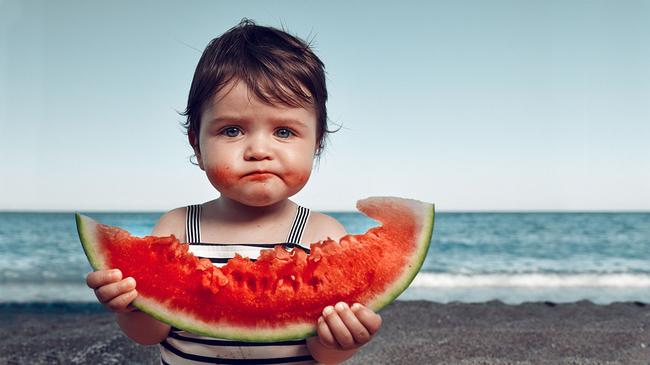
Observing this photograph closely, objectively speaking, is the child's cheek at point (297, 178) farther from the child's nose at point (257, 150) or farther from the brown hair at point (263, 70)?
the brown hair at point (263, 70)

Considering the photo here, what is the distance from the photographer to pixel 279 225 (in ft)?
5.85

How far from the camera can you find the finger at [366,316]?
54.9 inches

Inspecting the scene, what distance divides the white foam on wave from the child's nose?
21.7ft

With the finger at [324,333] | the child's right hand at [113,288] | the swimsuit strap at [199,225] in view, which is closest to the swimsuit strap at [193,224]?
the swimsuit strap at [199,225]

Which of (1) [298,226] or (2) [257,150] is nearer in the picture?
(2) [257,150]

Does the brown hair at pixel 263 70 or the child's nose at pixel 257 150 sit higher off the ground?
the brown hair at pixel 263 70

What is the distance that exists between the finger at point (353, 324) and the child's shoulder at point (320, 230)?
1.35 feet

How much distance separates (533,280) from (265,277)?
7966 millimetres

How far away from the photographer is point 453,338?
353 cm

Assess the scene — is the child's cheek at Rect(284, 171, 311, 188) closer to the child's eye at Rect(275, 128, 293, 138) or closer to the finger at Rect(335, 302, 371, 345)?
the child's eye at Rect(275, 128, 293, 138)

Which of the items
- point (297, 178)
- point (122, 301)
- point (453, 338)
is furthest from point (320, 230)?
point (453, 338)

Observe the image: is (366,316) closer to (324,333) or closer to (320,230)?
(324,333)

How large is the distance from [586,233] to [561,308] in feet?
47.5

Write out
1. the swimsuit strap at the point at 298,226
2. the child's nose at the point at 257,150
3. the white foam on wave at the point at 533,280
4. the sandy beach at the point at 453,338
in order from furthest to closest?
the white foam on wave at the point at 533,280 < the sandy beach at the point at 453,338 < the swimsuit strap at the point at 298,226 < the child's nose at the point at 257,150
